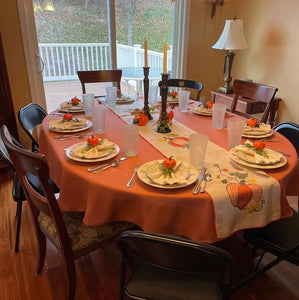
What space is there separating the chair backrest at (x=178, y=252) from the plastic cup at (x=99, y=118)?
0.90m

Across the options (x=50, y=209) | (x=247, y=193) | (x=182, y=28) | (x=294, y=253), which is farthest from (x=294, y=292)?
(x=182, y=28)

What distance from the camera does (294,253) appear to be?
1169 millimetres

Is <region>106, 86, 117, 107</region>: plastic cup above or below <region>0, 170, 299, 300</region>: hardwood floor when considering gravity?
above

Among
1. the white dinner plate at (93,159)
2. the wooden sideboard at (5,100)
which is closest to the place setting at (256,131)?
the white dinner plate at (93,159)

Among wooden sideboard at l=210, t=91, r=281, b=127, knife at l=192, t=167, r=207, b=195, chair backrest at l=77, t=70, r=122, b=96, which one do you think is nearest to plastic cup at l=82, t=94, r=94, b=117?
chair backrest at l=77, t=70, r=122, b=96

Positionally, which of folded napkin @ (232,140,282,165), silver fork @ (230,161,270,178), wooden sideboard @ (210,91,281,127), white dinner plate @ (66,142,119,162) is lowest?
wooden sideboard @ (210,91,281,127)

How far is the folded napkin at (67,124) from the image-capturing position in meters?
1.68

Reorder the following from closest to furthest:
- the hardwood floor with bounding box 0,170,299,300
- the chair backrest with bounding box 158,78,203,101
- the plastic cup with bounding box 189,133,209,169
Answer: the plastic cup with bounding box 189,133,209,169
the hardwood floor with bounding box 0,170,299,300
the chair backrest with bounding box 158,78,203,101

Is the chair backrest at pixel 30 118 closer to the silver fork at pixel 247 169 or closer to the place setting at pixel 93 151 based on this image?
the place setting at pixel 93 151

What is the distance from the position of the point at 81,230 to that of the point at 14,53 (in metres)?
2.29

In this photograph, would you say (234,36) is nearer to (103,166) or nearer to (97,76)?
(97,76)

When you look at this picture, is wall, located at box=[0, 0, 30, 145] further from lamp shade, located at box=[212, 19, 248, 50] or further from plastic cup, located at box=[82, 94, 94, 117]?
lamp shade, located at box=[212, 19, 248, 50]

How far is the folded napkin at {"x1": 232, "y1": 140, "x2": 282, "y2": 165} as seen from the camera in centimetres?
121

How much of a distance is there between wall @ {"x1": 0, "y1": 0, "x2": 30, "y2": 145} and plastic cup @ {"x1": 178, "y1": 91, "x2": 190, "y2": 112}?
1833 mm
